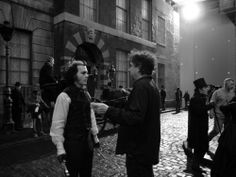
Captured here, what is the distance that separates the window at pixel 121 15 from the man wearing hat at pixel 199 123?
33.3 ft

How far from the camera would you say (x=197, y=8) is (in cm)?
2644

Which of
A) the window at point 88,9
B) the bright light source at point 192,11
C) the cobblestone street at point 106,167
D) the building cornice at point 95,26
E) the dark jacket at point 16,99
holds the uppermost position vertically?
the bright light source at point 192,11

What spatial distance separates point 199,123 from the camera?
14.7 feet

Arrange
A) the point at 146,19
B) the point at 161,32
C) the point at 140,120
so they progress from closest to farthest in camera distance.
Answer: the point at 140,120 → the point at 146,19 → the point at 161,32

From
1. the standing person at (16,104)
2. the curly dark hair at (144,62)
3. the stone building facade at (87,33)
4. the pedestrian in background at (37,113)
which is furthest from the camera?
the stone building facade at (87,33)

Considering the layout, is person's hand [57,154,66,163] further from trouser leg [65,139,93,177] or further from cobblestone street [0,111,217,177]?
cobblestone street [0,111,217,177]

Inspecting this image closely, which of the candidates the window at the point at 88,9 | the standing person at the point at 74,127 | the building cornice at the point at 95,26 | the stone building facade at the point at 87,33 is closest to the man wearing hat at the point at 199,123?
the standing person at the point at 74,127

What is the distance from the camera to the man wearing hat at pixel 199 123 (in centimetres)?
435

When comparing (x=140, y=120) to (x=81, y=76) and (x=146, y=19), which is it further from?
→ (x=146, y=19)

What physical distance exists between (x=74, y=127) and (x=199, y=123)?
9.38 feet

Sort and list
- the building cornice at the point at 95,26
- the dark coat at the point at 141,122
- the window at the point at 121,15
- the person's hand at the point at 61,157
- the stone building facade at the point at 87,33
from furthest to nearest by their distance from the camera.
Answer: the window at the point at 121,15
the building cornice at the point at 95,26
the stone building facade at the point at 87,33
the person's hand at the point at 61,157
the dark coat at the point at 141,122

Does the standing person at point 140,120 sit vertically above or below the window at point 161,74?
below

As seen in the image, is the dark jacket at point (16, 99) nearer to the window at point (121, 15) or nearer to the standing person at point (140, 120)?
the standing person at point (140, 120)

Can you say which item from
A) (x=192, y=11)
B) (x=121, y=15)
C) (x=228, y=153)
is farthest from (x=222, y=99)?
(x=192, y=11)
